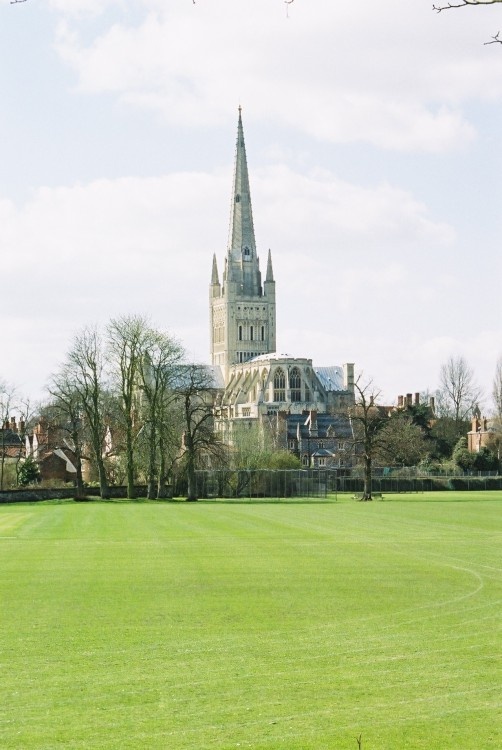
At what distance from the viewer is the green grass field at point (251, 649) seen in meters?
11.5

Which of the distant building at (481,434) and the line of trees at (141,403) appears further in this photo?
the distant building at (481,434)

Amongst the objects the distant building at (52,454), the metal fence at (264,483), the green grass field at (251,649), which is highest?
the distant building at (52,454)

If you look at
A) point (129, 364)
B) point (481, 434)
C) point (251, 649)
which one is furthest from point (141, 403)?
point (251, 649)

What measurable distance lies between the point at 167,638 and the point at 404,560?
512 inches

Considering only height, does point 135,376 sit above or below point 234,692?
above

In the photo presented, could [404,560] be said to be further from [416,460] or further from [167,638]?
[416,460]

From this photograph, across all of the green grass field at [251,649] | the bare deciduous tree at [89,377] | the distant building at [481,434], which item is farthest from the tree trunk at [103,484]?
the distant building at [481,434]

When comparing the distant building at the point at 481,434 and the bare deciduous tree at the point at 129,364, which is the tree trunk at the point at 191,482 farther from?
the distant building at the point at 481,434

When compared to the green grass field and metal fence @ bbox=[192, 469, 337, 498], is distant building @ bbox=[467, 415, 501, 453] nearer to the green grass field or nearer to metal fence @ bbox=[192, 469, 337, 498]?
metal fence @ bbox=[192, 469, 337, 498]

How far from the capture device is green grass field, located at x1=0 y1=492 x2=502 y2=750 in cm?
1149

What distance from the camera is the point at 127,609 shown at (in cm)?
1953

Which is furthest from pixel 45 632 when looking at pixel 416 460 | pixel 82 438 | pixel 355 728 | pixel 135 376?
pixel 416 460

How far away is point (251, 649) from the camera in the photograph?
615 inches

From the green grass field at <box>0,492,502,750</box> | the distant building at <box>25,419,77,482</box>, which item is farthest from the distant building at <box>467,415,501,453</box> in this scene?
the green grass field at <box>0,492,502,750</box>
